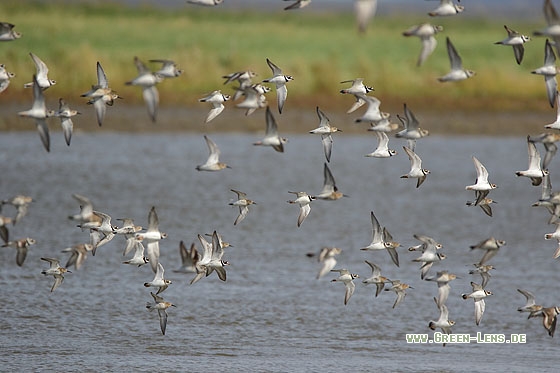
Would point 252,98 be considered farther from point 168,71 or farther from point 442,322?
point 442,322

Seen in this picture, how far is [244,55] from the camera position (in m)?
49.2

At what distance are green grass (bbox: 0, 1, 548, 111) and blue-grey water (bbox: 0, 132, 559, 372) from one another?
526 cm

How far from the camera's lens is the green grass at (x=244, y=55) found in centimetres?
4206

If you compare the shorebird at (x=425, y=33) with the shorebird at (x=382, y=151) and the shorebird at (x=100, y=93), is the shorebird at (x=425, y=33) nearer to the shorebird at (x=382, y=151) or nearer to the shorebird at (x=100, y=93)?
the shorebird at (x=382, y=151)

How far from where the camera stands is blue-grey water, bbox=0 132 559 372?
672 inches

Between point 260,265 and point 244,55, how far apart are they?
2801 cm

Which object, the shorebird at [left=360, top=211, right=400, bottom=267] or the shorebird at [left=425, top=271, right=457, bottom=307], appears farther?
the shorebird at [left=360, top=211, right=400, bottom=267]

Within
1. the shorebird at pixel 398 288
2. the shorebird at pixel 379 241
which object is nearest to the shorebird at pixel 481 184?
the shorebird at pixel 379 241

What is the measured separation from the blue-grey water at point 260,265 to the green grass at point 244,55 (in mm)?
5261

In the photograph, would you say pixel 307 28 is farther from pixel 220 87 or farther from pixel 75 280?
pixel 75 280

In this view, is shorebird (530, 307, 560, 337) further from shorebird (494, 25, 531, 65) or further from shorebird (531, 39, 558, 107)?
shorebird (494, 25, 531, 65)

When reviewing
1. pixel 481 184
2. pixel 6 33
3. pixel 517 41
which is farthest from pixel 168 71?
pixel 517 41

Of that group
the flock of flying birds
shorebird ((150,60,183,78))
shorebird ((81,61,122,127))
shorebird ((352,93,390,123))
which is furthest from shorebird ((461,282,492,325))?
shorebird ((81,61,122,127))

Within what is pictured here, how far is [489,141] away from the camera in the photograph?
39.6 metres
